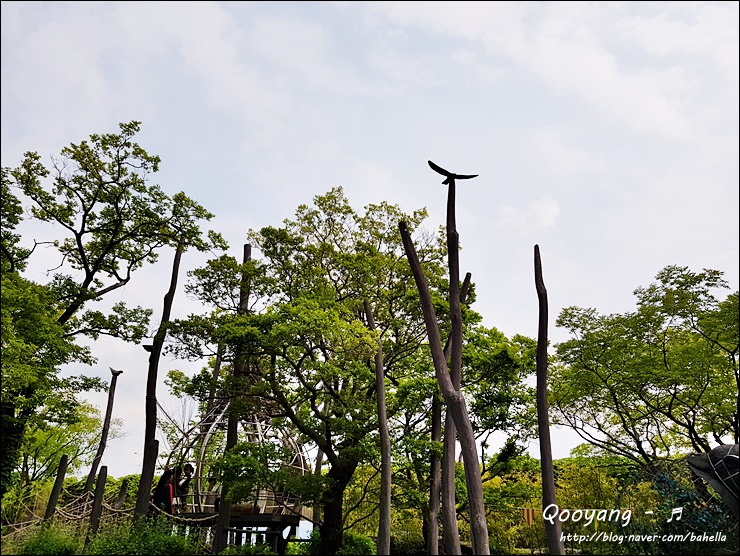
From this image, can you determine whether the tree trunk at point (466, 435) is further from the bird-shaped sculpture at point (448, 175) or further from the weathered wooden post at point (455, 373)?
the bird-shaped sculpture at point (448, 175)

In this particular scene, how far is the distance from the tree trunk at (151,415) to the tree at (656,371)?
11094 millimetres

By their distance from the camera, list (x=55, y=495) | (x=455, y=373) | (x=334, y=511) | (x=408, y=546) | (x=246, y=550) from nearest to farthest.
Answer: (x=455, y=373) → (x=246, y=550) → (x=334, y=511) → (x=55, y=495) → (x=408, y=546)

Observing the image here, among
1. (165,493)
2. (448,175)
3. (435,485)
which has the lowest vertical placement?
(165,493)

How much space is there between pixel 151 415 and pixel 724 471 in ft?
42.7

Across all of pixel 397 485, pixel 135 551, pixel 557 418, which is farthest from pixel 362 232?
pixel 135 551

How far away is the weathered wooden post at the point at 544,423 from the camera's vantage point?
30.6 ft

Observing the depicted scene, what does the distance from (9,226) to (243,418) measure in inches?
298

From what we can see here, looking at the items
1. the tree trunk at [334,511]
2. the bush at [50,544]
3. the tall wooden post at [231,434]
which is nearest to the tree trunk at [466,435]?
the tree trunk at [334,511]

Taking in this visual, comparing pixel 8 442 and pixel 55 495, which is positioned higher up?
pixel 8 442

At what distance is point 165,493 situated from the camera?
15375mm

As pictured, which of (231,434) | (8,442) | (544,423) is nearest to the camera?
(544,423)

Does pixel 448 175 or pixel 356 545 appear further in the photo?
pixel 356 545

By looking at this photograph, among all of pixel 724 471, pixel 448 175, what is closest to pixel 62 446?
pixel 448 175

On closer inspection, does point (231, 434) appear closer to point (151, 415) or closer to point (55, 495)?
point (151, 415)
